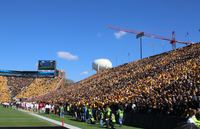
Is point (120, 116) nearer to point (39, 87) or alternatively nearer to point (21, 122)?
point (21, 122)

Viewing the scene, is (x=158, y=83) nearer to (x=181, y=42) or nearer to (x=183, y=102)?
(x=183, y=102)

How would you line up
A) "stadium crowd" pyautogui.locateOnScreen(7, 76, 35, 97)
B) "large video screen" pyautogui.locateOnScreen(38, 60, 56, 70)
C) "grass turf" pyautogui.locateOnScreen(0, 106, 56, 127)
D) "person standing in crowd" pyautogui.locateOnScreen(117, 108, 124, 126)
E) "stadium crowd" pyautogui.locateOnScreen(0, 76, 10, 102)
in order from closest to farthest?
"grass turf" pyautogui.locateOnScreen(0, 106, 56, 127) → "person standing in crowd" pyautogui.locateOnScreen(117, 108, 124, 126) → "stadium crowd" pyautogui.locateOnScreen(0, 76, 10, 102) → "stadium crowd" pyautogui.locateOnScreen(7, 76, 35, 97) → "large video screen" pyautogui.locateOnScreen(38, 60, 56, 70)

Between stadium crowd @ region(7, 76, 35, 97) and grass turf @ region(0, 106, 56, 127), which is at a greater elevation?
stadium crowd @ region(7, 76, 35, 97)

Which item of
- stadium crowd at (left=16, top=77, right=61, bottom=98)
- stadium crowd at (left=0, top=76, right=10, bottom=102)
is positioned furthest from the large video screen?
stadium crowd at (left=0, top=76, right=10, bottom=102)

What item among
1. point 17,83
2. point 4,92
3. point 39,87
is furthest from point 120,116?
point 17,83

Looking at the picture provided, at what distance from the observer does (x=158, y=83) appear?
3828 centimetres

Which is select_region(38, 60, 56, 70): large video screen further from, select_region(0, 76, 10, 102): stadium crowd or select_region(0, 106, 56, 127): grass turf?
select_region(0, 106, 56, 127): grass turf

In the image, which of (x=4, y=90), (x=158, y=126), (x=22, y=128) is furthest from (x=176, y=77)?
(x=4, y=90)

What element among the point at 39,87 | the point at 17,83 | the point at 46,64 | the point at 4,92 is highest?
the point at 46,64

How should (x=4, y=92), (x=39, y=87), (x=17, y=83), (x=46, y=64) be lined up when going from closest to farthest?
(x=4, y=92) → (x=39, y=87) → (x=46, y=64) → (x=17, y=83)

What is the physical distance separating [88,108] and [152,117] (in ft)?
30.6

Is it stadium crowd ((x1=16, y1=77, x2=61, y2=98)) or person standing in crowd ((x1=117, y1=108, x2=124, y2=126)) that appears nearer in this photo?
person standing in crowd ((x1=117, y1=108, x2=124, y2=126))

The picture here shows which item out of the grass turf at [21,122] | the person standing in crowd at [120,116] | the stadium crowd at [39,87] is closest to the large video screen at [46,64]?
the stadium crowd at [39,87]

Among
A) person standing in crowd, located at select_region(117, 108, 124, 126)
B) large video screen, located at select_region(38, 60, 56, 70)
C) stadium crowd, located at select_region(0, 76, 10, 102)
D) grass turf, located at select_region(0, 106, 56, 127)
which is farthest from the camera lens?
large video screen, located at select_region(38, 60, 56, 70)
